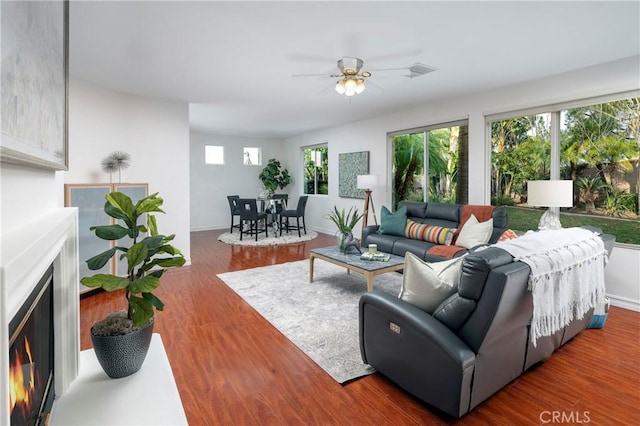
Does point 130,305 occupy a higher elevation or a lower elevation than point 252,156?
lower

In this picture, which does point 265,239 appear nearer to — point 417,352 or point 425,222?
point 425,222

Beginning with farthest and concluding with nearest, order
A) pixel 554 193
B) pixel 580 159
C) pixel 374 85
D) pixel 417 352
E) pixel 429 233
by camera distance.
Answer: pixel 429 233, pixel 374 85, pixel 580 159, pixel 554 193, pixel 417 352

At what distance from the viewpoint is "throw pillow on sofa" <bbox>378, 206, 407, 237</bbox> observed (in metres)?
4.90

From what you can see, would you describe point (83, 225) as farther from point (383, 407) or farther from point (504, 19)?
point (504, 19)

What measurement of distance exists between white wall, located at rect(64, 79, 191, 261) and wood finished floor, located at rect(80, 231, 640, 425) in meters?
1.98

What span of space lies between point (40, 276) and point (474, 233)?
4.10 metres

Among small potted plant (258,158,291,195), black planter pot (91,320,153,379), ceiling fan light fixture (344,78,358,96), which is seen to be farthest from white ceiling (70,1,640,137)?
small potted plant (258,158,291,195)

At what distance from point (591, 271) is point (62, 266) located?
319 cm

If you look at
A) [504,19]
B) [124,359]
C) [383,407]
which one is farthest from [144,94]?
[383,407]

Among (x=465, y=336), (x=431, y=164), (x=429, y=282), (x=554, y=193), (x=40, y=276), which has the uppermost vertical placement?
(x=431, y=164)

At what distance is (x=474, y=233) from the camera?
4000 millimetres

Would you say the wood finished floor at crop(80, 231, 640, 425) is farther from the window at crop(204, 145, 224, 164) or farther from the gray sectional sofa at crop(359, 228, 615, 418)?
the window at crop(204, 145, 224, 164)

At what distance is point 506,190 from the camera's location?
4.55 metres

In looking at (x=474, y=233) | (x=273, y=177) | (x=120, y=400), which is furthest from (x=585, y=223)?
(x=273, y=177)
